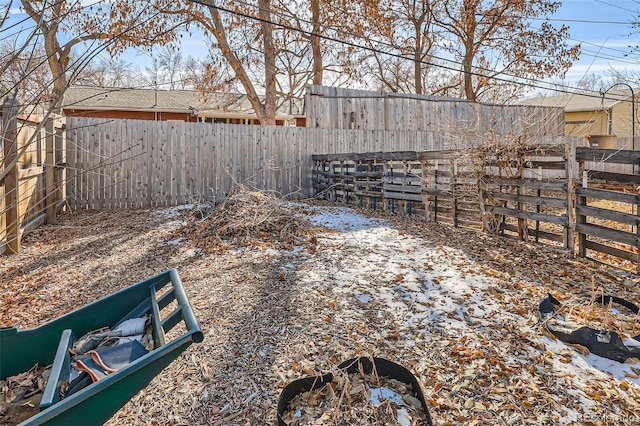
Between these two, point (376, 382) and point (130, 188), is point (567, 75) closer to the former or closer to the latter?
point (130, 188)

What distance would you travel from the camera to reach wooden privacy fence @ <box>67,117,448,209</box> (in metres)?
8.28

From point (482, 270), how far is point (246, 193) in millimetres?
3868

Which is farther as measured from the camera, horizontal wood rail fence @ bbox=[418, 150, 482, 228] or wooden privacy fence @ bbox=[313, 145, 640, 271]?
horizontal wood rail fence @ bbox=[418, 150, 482, 228]

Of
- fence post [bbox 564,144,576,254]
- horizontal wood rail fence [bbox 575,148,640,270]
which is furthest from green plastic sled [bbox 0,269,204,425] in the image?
fence post [bbox 564,144,576,254]

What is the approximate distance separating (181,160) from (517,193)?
22.1ft

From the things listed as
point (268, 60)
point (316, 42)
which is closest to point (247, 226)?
point (268, 60)

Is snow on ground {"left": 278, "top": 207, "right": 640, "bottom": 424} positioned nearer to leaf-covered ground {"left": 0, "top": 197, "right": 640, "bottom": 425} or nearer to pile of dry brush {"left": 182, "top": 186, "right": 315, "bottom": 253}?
leaf-covered ground {"left": 0, "top": 197, "right": 640, "bottom": 425}

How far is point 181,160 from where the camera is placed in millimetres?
8969

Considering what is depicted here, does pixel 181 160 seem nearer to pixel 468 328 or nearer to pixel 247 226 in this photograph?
pixel 247 226

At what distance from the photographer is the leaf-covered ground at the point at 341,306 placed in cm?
235

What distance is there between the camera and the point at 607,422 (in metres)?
2.16

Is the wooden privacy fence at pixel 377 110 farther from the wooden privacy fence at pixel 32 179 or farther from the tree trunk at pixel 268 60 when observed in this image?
the wooden privacy fence at pixel 32 179

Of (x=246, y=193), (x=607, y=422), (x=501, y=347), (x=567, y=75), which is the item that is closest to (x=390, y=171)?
(x=246, y=193)

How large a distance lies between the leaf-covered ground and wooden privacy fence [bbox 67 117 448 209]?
91.3 inches
